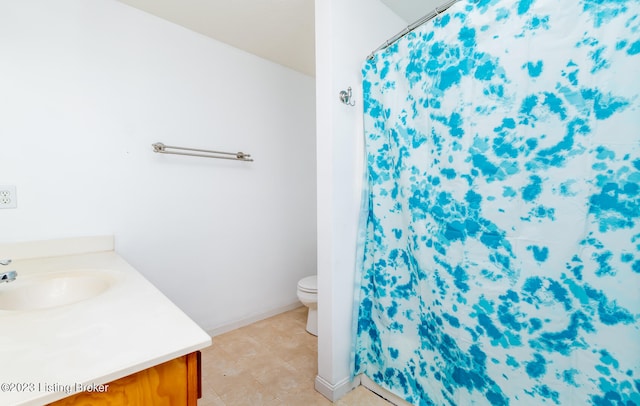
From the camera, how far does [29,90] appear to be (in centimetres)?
141

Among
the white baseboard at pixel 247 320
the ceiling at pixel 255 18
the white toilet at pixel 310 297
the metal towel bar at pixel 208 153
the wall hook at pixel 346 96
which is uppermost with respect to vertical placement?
the ceiling at pixel 255 18

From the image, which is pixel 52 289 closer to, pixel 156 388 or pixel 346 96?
pixel 156 388

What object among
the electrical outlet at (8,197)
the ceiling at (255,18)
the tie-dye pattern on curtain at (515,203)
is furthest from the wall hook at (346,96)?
the electrical outlet at (8,197)

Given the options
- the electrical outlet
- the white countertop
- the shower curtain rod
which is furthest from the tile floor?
the shower curtain rod

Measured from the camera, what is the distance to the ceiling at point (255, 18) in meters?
1.67

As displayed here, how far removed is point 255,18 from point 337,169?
1192 millimetres

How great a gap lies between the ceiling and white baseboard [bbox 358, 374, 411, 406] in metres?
2.22

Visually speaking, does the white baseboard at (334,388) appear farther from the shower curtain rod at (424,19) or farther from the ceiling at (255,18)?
the ceiling at (255,18)

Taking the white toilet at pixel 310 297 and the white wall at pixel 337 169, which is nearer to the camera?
the white wall at pixel 337 169

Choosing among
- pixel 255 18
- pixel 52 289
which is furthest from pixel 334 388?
pixel 255 18

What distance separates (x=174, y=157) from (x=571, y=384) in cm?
227

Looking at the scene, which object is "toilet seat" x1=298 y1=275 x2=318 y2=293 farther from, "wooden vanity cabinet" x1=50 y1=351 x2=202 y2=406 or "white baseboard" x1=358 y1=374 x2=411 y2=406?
"wooden vanity cabinet" x1=50 y1=351 x2=202 y2=406

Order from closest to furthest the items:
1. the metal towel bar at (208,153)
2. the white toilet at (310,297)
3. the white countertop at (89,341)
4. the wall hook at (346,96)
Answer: the white countertop at (89,341), the wall hook at (346,96), the metal towel bar at (208,153), the white toilet at (310,297)

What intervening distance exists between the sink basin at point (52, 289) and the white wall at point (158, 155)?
19.5 inches
